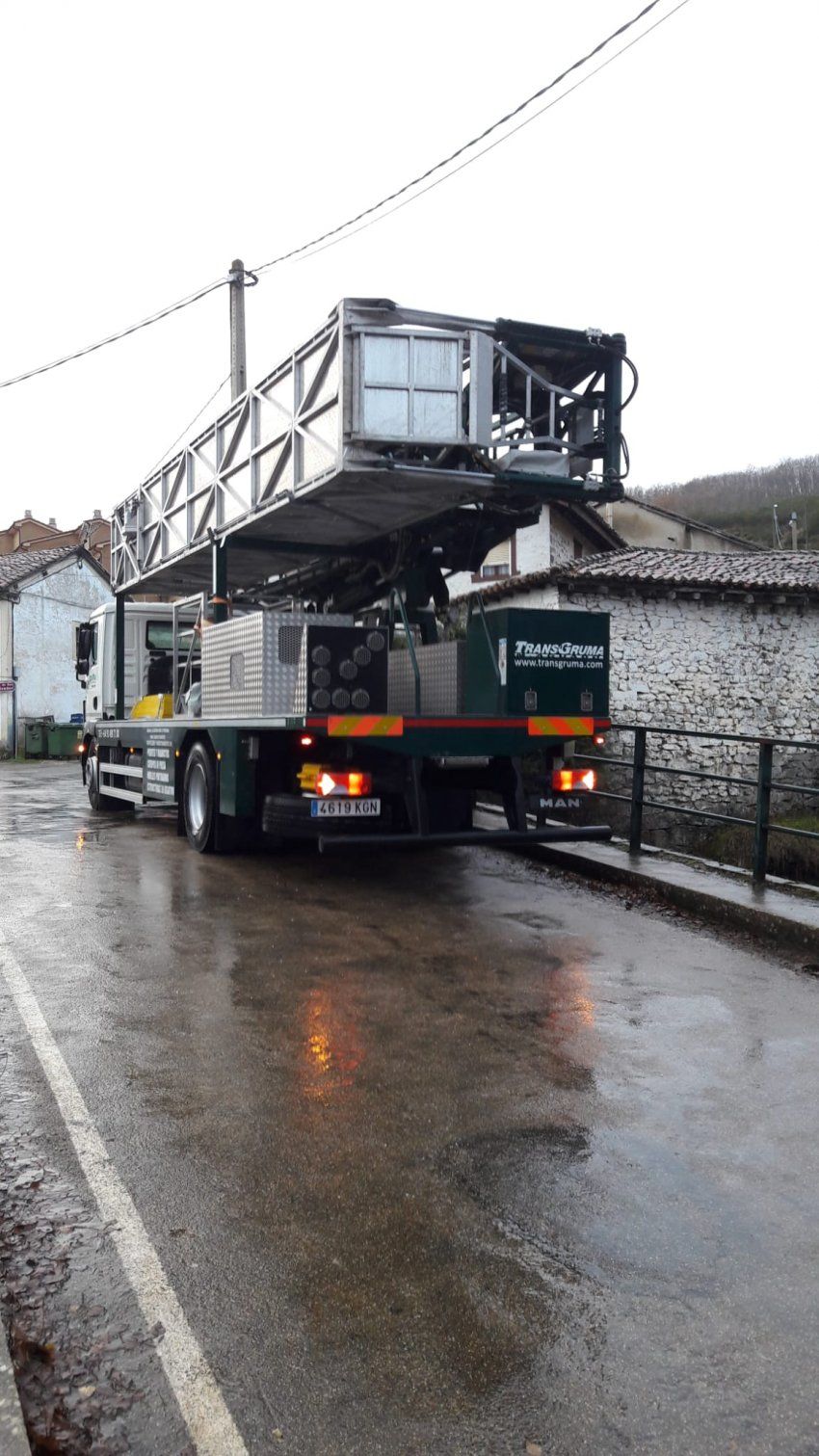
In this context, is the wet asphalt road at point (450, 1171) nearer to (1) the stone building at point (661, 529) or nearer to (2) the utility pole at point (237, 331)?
(2) the utility pole at point (237, 331)

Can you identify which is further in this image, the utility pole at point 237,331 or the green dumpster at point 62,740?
the green dumpster at point 62,740

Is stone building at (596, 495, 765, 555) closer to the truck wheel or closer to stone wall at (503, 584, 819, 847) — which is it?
stone wall at (503, 584, 819, 847)

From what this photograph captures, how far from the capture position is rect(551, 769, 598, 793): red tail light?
9.03 meters

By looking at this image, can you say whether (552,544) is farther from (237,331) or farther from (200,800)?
(200,800)

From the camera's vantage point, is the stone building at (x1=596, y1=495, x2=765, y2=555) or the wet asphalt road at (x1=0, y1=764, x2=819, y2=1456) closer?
the wet asphalt road at (x1=0, y1=764, x2=819, y2=1456)

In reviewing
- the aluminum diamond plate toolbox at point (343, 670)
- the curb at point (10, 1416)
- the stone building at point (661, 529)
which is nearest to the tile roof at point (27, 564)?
the stone building at point (661, 529)

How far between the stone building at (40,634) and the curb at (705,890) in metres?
29.7

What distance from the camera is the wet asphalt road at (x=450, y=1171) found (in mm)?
2486

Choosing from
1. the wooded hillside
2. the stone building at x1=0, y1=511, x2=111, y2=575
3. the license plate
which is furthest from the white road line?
the wooded hillside

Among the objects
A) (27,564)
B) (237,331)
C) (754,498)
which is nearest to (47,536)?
(27,564)

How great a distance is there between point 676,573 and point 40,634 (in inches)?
939

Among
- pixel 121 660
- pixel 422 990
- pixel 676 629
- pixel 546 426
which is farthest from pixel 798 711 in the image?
pixel 422 990

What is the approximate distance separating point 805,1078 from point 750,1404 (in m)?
2.31

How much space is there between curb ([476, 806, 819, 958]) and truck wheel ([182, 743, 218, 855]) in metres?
3.04
